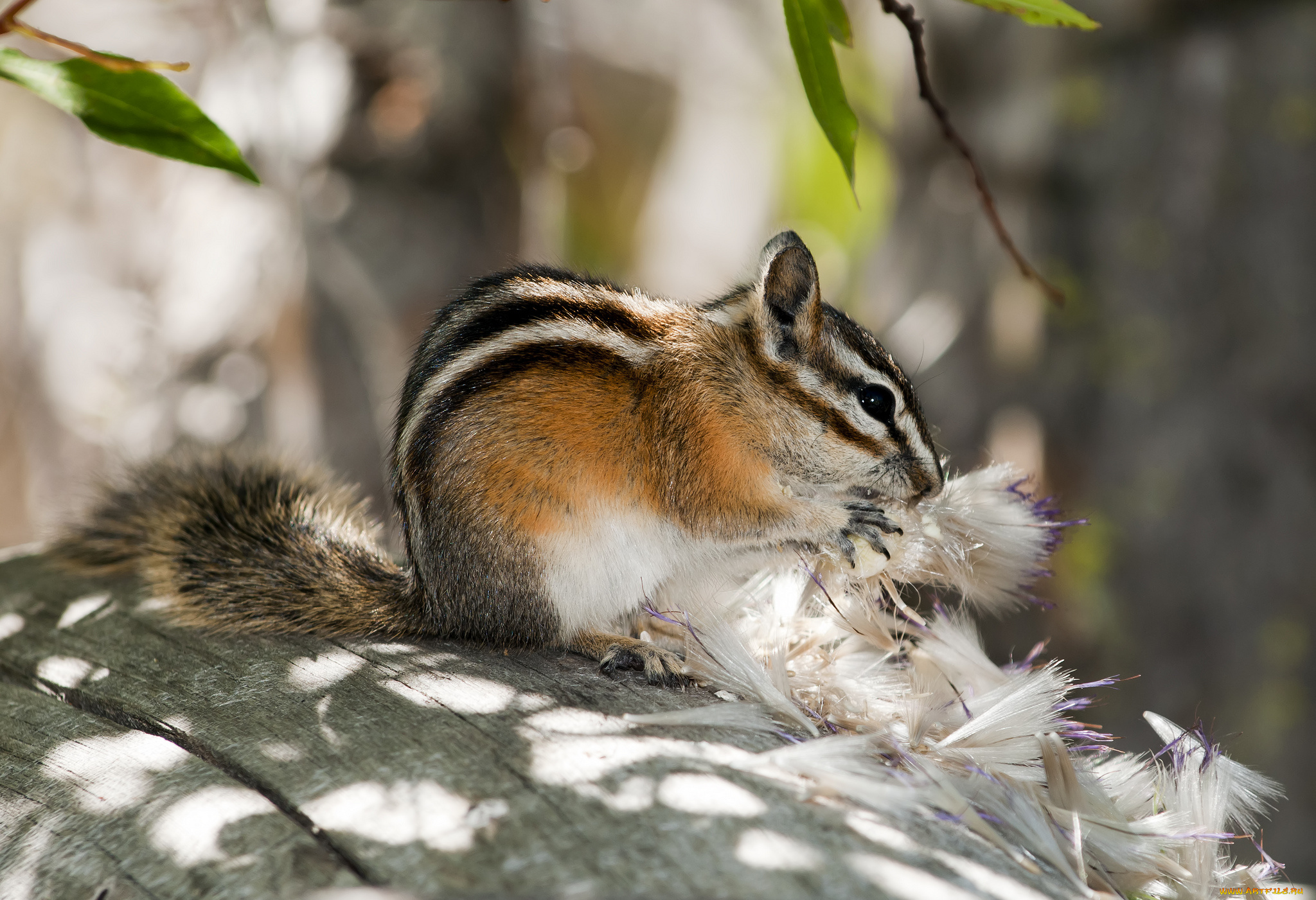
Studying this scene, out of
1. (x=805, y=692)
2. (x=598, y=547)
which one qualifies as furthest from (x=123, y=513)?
(x=805, y=692)

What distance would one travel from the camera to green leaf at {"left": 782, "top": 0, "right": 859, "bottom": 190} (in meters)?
1.34

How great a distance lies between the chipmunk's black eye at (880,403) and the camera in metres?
2.12

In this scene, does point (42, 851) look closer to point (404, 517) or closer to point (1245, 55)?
point (404, 517)

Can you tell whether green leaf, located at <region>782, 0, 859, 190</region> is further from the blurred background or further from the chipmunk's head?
the blurred background

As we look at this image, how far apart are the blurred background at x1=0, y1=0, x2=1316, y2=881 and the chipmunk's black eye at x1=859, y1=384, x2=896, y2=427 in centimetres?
86

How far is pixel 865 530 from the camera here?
203 centimetres

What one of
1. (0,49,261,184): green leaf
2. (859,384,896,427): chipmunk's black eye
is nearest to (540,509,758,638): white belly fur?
(859,384,896,427): chipmunk's black eye

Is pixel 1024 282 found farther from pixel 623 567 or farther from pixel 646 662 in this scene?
pixel 646 662

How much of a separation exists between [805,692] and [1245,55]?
2947 mm

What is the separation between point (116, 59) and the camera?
45.2 inches

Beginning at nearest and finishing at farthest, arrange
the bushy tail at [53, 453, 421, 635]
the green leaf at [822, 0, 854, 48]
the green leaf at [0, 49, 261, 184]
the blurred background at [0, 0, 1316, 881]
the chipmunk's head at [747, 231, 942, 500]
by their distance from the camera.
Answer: the green leaf at [0, 49, 261, 184]
the green leaf at [822, 0, 854, 48]
the bushy tail at [53, 453, 421, 635]
the chipmunk's head at [747, 231, 942, 500]
the blurred background at [0, 0, 1316, 881]

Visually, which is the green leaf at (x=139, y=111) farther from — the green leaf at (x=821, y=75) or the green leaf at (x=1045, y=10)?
the green leaf at (x=1045, y=10)

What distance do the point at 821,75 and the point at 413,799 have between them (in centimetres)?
107

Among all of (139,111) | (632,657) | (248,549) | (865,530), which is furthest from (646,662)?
(139,111)
